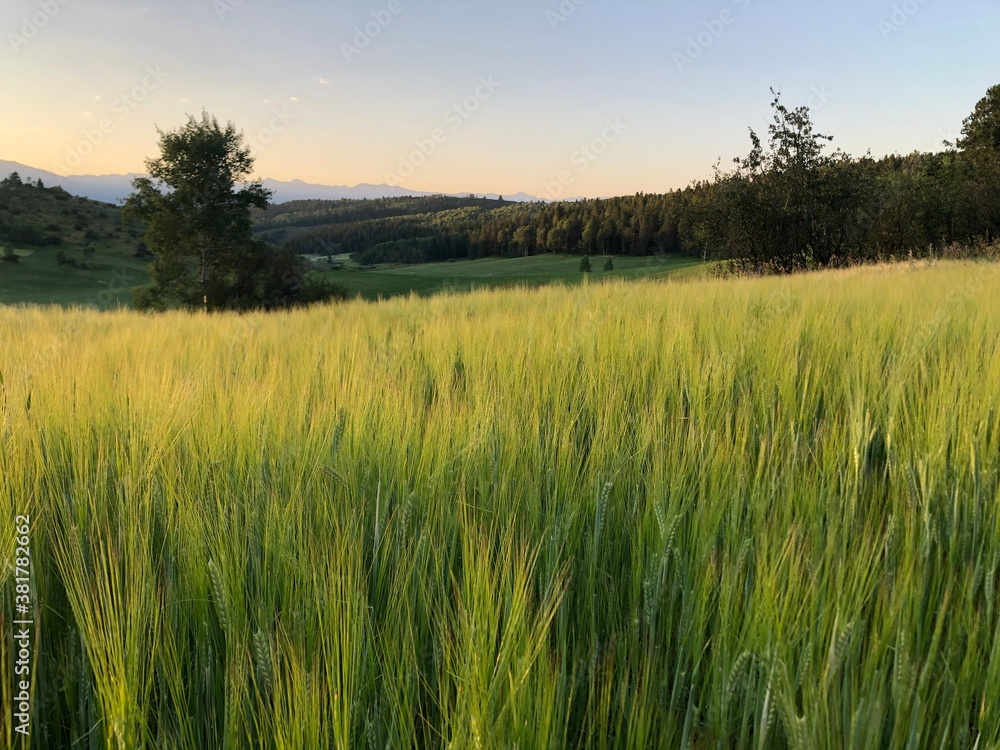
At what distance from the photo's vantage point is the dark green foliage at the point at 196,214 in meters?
27.8

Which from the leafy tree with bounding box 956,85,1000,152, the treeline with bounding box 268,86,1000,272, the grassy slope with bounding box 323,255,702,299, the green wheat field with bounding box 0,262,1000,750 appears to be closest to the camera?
the green wheat field with bounding box 0,262,1000,750

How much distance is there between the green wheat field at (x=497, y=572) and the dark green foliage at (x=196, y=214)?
28792 mm

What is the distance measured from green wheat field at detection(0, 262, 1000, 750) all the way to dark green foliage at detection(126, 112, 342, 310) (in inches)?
1134

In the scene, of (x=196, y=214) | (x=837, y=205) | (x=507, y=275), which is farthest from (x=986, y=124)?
(x=196, y=214)

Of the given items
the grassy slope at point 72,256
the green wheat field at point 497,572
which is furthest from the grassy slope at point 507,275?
the green wheat field at point 497,572

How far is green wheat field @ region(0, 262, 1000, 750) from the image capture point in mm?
671

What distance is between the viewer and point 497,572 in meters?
0.77

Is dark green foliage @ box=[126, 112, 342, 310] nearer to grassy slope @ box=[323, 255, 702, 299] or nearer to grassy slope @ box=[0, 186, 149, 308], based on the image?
grassy slope @ box=[0, 186, 149, 308]

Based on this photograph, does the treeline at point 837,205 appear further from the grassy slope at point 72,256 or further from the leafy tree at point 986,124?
the grassy slope at point 72,256

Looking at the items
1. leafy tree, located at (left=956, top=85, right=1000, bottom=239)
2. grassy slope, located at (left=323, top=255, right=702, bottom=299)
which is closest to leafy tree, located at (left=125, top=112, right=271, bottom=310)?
grassy slope, located at (left=323, top=255, right=702, bottom=299)

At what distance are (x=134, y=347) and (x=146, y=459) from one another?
6.75ft

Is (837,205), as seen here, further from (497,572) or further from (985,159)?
(497,572)

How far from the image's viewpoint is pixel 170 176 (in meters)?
28.9

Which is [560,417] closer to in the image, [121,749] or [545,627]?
[545,627]
